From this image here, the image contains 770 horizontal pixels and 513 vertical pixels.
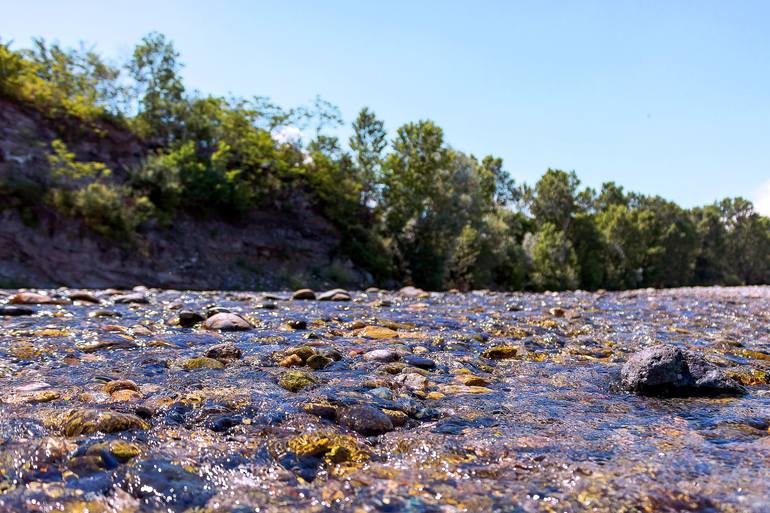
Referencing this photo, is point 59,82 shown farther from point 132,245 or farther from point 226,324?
point 226,324

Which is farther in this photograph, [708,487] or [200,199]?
[200,199]

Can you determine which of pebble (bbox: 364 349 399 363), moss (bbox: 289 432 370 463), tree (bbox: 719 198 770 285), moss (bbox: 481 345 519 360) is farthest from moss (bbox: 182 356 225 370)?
tree (bbox: 719 198 770 285)

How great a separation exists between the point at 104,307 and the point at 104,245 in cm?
1039

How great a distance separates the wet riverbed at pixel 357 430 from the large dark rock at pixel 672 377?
14 cm

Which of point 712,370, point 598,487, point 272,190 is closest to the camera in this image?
point 598,487

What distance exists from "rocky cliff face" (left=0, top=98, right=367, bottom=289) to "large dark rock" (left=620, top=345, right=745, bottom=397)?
1570cm

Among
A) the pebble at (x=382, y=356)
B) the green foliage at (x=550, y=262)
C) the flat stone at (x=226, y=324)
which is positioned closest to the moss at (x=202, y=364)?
the pebble at (x=382, y=356)

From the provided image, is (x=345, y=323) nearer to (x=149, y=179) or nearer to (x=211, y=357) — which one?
(x=211, y=357)

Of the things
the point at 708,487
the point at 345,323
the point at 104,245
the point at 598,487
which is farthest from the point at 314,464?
the point at 104,245

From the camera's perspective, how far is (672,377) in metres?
3.25

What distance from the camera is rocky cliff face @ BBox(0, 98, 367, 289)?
15281mm

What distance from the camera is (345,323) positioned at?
6.53 m

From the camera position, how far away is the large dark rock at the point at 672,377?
326cm

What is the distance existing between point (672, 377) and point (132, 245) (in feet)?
58.5
